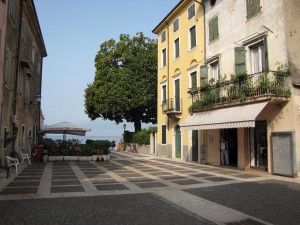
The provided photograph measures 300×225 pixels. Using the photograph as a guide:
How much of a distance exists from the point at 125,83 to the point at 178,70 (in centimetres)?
1064

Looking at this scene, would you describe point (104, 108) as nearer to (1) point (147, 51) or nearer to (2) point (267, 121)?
(1) point (147, 51)

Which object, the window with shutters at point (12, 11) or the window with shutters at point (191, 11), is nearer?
the window with shutters at point (12, 11)

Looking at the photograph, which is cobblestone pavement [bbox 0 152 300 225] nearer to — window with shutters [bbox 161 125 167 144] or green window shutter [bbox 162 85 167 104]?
window with shutters [bbox 161 125 167 144]

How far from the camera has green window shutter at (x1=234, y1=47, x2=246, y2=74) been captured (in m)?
14.6

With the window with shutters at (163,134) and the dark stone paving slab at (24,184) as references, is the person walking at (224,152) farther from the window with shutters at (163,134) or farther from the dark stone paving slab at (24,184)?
the dark stone paving slab at (24,184)

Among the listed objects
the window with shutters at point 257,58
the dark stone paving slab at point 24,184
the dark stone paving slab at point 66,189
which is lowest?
the dark stone paving slab at point 66,189

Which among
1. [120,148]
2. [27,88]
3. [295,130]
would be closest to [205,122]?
[295,130]

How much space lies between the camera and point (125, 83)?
32.0m

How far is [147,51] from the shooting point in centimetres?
3438

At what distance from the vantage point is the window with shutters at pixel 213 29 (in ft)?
57.9

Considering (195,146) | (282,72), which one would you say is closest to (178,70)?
(195,146)

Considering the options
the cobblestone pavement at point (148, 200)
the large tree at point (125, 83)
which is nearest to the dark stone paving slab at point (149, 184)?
the cobblestone pavement at point (148, 200)

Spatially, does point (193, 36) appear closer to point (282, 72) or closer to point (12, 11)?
point (282, 72)

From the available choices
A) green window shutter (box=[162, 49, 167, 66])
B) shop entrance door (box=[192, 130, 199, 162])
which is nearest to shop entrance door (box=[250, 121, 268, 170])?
shop entrance door (box=[192, 130, 199, 162])
